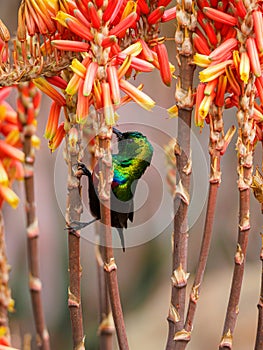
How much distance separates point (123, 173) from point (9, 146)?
0.08 m

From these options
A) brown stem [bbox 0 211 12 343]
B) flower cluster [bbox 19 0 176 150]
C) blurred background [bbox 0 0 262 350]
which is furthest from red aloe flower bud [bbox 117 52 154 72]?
blurred background [bbox 0 0 262 350]

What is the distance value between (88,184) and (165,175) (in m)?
0.05

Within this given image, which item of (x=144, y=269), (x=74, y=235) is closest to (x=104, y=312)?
(x=74, y=235)

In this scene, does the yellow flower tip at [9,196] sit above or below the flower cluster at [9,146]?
below

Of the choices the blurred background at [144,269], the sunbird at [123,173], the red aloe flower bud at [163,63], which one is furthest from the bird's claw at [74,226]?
the blurred background at [144,269]

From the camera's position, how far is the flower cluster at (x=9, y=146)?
36 cm

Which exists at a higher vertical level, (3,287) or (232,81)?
(232,81)

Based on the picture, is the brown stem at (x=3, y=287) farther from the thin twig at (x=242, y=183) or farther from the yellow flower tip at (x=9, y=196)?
the thin twig at (x=242, y=183)

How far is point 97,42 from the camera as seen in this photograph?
0.37m

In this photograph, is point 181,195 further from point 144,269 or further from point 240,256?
point 144,269

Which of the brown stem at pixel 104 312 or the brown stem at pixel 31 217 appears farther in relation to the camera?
the brown stem at pixel 104 312

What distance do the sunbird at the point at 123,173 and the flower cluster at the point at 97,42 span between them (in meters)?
0.02

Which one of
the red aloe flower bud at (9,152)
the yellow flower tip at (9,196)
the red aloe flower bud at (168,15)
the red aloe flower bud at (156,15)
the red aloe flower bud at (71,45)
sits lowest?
the yellow flower tip at (9,196)

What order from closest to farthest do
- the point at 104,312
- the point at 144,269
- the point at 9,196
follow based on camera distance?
the point at 9,196 → the point at 104,312 → the point at 144,269
